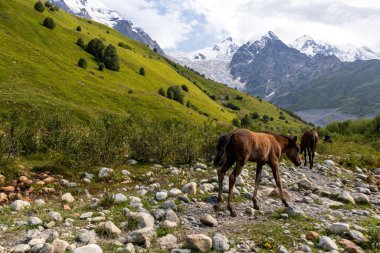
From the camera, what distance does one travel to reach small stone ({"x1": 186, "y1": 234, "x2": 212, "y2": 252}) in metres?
8.24

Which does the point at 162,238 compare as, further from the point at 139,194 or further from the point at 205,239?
the point at 139,194

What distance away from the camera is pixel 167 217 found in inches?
409

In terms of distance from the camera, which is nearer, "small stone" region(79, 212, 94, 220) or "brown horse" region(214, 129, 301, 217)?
"small stone" region(79, 212, 94, 220)

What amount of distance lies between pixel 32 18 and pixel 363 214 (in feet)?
361

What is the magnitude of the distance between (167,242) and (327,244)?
4.08 metres

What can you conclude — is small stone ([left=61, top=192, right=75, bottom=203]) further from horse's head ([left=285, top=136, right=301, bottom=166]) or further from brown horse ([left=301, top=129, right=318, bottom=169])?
brown horse ([left=301, top=129, right=318, bottom=169])

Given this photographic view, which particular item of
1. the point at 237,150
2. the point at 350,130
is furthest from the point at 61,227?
the point at 350,130

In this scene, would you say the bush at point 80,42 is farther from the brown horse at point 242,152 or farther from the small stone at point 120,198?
the brown horse at point 242,152

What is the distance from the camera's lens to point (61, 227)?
30.8ft

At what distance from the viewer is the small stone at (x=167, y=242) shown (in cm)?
853

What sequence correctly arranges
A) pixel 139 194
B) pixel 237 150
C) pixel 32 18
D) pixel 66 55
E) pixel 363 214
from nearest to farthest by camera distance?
pixel 237 150 → pixel 363 214 → pixel 139 194 → pixel 66 55 → pixel 32 18

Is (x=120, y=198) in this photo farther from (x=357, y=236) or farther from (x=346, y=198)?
(x=346, y=198)

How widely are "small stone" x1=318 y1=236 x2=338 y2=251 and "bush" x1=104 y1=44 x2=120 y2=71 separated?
9825cm

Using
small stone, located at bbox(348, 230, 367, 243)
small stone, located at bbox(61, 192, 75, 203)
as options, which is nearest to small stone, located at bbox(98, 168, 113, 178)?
small stone, located at bbox(61, 192, 75, 203)
